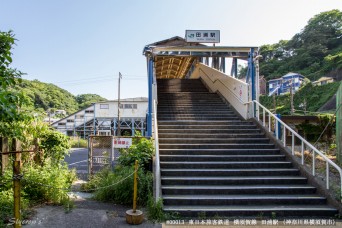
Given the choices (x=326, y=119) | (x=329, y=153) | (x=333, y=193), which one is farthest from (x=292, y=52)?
(x=333, y=193)

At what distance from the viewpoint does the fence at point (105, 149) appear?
854 cm

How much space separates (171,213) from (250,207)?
166 cm

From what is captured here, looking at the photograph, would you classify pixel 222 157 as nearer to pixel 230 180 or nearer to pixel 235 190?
pixel 230 180

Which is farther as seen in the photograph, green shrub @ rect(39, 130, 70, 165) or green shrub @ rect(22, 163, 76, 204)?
green shrub @ rect(39, 130, 70, 165)

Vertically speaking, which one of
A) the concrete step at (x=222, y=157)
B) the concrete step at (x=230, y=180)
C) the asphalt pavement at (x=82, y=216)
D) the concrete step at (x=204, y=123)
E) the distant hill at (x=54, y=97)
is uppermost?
the distant hill at (x=54, y=97)

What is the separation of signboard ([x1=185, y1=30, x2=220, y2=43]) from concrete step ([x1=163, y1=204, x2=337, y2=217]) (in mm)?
8352

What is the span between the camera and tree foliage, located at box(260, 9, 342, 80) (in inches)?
2026

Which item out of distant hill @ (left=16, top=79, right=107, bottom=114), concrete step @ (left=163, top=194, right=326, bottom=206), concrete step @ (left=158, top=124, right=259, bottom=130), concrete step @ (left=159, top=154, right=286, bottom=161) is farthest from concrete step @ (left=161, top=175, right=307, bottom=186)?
distant hill @ (left=16, top=79, right=107, bottom=114)

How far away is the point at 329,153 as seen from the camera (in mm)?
11289

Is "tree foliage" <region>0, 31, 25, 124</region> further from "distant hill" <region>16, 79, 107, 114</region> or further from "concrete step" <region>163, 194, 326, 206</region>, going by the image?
"distant hill" <region>16, 79, 107, 114</region>

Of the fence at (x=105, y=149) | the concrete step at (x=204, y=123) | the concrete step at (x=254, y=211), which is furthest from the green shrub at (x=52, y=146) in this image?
the concrete step at (x=254, y=211)

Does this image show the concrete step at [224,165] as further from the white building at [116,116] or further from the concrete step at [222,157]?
the white building at [116,116]

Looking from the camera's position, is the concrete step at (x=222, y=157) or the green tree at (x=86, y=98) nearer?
the concrete step at (x=222, y=157)

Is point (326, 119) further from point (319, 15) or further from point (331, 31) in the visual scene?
point (319, 15)
